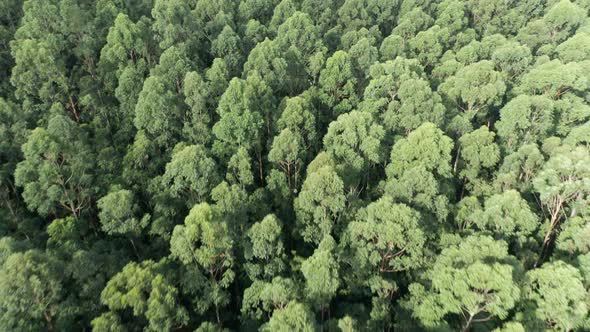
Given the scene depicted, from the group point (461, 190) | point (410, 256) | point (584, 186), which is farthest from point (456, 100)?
point (410, 256)

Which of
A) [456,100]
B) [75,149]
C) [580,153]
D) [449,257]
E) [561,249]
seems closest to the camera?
[449,257]

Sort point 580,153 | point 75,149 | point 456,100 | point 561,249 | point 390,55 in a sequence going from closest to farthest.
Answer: point 561,249 → point 580,153 → point 75,149 → point 456,100 → point 390,55

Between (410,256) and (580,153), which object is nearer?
(410,256)

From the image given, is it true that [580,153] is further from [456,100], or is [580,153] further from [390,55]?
[390,55]

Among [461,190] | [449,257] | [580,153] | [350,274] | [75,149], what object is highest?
[75,149]

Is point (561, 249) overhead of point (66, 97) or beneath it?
beneath

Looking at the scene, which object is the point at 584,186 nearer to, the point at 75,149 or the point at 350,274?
the point at 350,274
